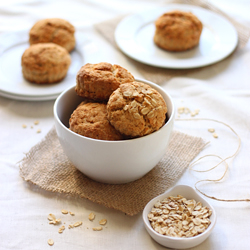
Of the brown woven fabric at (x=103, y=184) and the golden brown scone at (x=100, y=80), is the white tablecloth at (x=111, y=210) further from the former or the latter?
the golden brown scone at (x=100, y=80)

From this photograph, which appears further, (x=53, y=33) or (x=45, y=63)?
(x=53, y=33)

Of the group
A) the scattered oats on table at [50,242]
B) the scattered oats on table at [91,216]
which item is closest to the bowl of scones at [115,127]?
the scattered oats on table at [91,216]

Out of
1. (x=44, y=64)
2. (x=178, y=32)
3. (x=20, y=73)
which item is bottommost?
(x=20, y=73)

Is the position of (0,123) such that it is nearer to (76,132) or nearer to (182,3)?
(76,132)

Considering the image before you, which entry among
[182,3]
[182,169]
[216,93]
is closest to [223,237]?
[182,169]

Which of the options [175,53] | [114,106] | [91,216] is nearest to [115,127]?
[114,106]

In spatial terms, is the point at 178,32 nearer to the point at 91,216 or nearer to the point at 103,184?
the point at 103,184

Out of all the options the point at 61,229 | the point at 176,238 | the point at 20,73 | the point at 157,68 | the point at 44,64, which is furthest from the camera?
the point at 157,68
